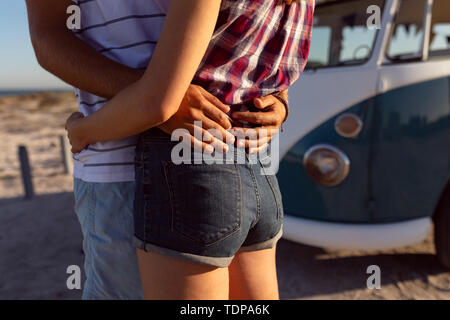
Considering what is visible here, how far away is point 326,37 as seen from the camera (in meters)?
3.63

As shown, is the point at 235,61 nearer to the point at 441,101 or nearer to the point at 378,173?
the point at 378,173

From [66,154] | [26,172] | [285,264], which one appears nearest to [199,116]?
[285,264]

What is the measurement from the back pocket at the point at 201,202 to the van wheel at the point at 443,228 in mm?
2477

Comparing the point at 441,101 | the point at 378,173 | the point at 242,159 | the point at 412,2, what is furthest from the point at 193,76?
Answer: the point at 412,2

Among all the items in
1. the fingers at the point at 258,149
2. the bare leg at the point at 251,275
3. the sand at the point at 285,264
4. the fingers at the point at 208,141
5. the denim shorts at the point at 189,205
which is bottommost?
the sand at the point at 285,264

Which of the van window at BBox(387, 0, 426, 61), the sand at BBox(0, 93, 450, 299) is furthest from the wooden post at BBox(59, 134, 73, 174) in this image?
the van window at BBox(387, 0, 426, 61)

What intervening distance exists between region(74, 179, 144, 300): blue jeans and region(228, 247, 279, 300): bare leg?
0.79ft

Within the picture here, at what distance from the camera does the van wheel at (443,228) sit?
109 inches

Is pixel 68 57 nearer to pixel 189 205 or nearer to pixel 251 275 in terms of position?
pixel 189 205

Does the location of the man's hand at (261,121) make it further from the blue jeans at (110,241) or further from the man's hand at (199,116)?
the blue jeans at (110,241)

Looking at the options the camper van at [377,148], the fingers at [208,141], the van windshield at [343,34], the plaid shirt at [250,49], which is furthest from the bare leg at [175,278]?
the van windshield at [343,34]

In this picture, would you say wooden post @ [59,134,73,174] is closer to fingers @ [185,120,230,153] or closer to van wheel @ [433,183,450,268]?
van wheel @ [433,183,450,268]

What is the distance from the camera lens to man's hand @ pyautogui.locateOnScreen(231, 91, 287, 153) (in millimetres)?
905

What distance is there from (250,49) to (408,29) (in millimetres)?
2438
